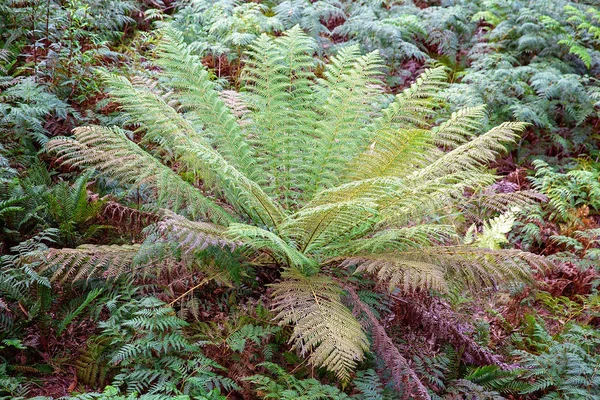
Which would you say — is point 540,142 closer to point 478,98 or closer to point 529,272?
point 478,98

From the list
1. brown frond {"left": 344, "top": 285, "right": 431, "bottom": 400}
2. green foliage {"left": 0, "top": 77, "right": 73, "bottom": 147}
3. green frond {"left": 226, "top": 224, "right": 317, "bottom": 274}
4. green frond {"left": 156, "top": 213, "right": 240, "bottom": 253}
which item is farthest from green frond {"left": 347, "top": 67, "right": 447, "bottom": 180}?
green foliage {"left": 0, "top": 77, "right": 73, "bottom": 147}

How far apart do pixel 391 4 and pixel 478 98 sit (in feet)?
6.77

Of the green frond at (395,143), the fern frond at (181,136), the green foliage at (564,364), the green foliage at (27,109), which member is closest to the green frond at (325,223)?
the fern frond at (181,136)

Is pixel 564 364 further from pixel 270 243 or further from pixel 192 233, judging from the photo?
pixel 192 233

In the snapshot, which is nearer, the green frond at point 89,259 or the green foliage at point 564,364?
the green frond at point 89,259

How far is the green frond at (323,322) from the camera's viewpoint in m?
2.24

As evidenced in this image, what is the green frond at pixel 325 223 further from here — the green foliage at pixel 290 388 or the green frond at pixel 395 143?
the green foliage at pixel 290 388

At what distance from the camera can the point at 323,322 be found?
2.37 m

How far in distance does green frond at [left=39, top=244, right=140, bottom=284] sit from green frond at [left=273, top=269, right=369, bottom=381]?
2.58 ft

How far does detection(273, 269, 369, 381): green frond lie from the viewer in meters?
2.24

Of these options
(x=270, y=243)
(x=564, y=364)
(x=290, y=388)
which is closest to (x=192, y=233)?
(x=270, y=243)

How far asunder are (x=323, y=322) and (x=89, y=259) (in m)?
1.21

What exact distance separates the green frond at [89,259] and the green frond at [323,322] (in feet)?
2.58

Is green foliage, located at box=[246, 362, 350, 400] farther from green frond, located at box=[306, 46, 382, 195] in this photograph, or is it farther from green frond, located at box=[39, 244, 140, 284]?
green frond, located at box=[306, 46, 382, 195]
